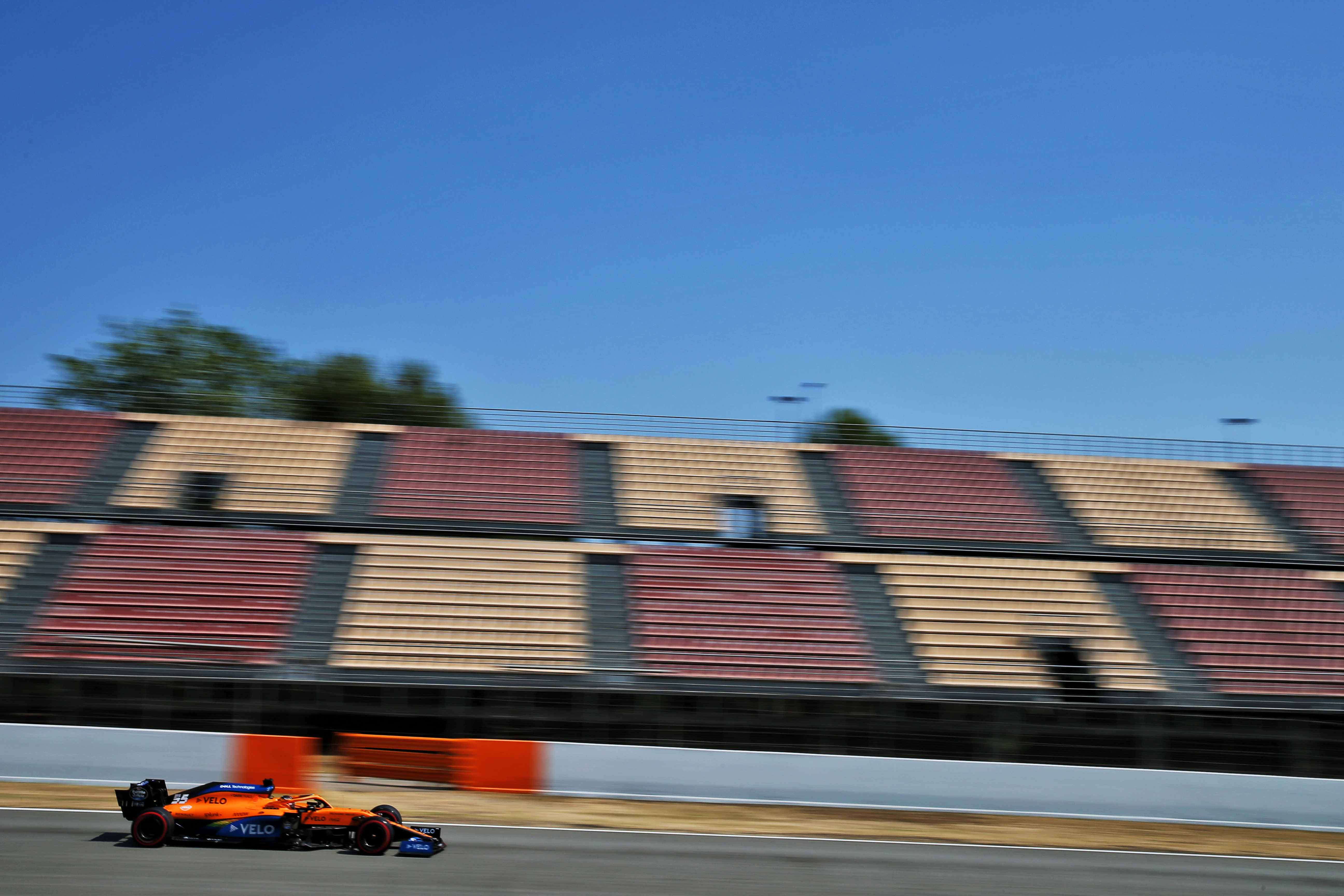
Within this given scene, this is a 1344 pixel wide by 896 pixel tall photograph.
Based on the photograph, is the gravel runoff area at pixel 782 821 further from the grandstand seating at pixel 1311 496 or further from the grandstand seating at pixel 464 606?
the grandstand seating at pixel 1311 496

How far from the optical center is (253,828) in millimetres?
10281

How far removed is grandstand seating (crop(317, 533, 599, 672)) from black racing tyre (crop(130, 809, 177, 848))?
5.84 meters

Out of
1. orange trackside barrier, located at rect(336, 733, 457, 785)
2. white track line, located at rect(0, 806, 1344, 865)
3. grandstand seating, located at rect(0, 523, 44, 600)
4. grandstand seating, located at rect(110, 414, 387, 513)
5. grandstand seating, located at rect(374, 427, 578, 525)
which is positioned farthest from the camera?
grandstand seating, located at rect(374, 427, 578, 525)

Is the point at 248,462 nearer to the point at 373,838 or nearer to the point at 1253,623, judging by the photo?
the point at 373,838

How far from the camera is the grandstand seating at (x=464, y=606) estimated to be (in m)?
16.6

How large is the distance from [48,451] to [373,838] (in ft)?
55.0

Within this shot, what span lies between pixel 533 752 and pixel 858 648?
6446 mm

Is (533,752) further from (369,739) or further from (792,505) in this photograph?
(792,505)

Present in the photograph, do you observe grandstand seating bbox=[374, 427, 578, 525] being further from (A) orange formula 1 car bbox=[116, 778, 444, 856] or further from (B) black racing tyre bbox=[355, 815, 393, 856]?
(B) black racing tyre bbox=[355, 815, 393, 856]

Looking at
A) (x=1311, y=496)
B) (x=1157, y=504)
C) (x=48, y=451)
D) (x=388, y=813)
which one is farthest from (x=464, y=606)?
(x=1311, y=496)

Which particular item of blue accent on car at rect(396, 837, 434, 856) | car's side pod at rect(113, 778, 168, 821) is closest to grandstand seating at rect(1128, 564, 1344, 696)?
blue accent on car at rect(396, 837, 434, 856)

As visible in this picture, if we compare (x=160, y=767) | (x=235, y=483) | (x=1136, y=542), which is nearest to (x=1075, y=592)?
(x=1136, y=542)

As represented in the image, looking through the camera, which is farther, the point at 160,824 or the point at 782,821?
the point at 782,821

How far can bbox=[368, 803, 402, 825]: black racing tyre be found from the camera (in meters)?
10.5
